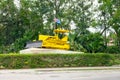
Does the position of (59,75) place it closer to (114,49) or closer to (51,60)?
(51,60)

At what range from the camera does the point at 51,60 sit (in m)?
31.9

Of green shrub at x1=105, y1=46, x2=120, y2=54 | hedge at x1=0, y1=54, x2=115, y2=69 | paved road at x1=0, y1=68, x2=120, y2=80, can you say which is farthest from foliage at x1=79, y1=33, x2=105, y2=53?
paved road at x1=0, y1=68, x2=120, y2=80

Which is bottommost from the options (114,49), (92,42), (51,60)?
(114,49)

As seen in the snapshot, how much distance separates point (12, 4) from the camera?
5719 cm

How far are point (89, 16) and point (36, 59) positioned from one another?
1064 inches

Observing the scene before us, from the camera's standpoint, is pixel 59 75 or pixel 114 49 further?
pixel 114 49

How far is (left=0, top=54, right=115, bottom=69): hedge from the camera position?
30516 mm

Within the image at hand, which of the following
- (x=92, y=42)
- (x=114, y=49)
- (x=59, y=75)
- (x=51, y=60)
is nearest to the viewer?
(x=59, y=75)

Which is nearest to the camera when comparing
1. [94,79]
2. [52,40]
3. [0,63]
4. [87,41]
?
[94,79]

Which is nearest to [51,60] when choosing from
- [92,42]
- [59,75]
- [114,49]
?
[59,75]

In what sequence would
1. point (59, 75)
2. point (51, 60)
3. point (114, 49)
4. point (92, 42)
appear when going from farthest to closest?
A: point (114, 49) < point (92, 42) < point (51, 60) < point (59, 75)

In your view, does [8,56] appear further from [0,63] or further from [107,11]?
[107,11]

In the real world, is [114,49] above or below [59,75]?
below

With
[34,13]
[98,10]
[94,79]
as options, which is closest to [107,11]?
[98,10]
